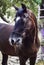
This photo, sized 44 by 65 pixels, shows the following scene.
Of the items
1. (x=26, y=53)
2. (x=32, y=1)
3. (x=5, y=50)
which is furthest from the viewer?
(x=32, y=1)

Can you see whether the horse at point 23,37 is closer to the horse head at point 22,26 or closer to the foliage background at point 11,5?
the horse head at point 22,26

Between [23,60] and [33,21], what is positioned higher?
[33,21]

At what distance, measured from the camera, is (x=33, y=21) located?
5785 mm

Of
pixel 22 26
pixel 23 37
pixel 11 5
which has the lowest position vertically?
pixel 23 37

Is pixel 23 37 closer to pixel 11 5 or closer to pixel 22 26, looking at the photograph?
pixel 22 26

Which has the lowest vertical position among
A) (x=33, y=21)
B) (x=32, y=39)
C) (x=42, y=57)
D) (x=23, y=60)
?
(x=42, y=57)

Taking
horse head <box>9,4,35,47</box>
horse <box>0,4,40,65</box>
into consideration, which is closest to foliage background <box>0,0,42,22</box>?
horse <box>0,4,40,65</box>

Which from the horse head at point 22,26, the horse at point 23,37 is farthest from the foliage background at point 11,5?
the horse head at point 22,26

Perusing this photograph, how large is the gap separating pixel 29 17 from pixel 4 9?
2310 mm

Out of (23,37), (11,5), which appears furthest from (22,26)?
(11,5)

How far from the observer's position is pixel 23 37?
5617 mm

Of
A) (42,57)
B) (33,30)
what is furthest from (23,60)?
(42,57)

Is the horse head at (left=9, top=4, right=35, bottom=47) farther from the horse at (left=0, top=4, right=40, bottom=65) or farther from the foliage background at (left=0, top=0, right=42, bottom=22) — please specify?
the foliage background at (left=0, top=0, right=42, bottom=22)

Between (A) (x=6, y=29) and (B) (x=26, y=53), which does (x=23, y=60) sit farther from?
(A) (x=6, y=29)
